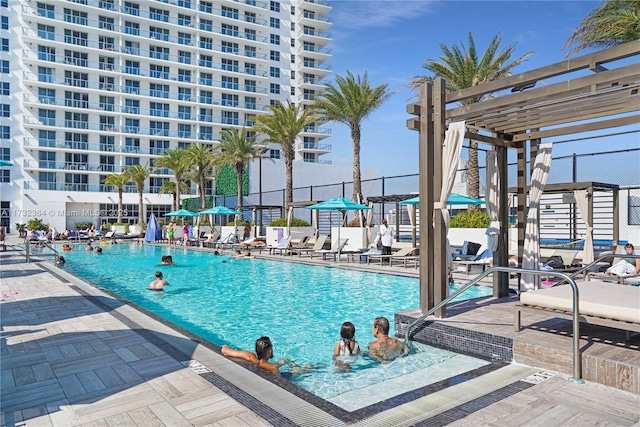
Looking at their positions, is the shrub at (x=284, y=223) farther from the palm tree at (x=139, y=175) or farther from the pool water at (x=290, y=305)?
the palm tree at (x=139, y=175)

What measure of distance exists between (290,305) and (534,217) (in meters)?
5.29

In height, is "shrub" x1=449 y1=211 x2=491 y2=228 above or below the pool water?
above

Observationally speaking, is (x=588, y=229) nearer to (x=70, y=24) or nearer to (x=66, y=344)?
(x=66, y=344)

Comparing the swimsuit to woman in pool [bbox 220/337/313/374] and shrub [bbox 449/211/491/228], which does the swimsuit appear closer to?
woman in pool [bbox 220/337/313/374]

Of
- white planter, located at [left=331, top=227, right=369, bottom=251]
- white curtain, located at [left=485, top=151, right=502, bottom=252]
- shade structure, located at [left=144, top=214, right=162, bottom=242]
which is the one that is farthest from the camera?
shade structure, located at [left=144, top=214, right=162, bottom=242]

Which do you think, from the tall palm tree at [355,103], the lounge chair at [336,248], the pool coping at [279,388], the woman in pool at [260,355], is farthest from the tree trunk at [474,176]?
the woman in pool at [260,355]

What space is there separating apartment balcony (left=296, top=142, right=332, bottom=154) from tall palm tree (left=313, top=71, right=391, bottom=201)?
36.5m

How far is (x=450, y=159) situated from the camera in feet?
18.8

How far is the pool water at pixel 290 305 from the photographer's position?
5385 mm

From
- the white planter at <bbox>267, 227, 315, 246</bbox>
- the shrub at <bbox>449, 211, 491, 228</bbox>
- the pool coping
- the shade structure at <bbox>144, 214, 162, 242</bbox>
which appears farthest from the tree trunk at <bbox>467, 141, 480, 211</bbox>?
the shade structure at <bbox>144, 214, 162, 242</bbox>

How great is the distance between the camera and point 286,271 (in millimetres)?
15320

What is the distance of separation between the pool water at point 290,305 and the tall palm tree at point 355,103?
9714 mm

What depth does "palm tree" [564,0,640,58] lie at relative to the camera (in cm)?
1124

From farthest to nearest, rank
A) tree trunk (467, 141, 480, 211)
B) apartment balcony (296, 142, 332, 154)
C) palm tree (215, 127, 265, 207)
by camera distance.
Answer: apartment balcony (296, 142, 332, 154) → palm tree (215, 127, 265, 207) → tree trunk (467, 141, 480, 211)
